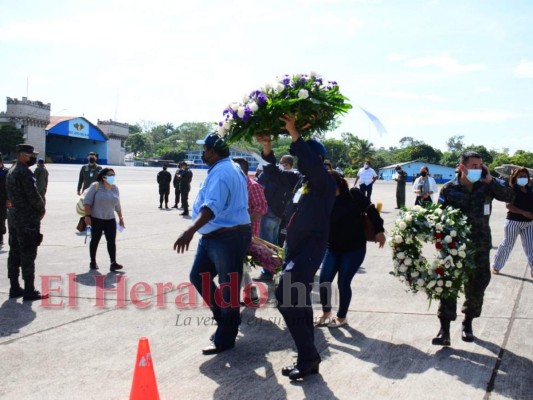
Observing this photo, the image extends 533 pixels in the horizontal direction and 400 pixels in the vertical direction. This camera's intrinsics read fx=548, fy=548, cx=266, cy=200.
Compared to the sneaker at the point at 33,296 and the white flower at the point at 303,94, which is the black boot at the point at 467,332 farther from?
the sneaker at the point at 33,296

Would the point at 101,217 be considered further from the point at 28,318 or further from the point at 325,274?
the point at 325,274

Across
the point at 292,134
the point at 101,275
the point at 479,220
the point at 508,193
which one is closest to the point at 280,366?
the point at 292,134

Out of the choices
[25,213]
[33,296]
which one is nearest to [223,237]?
[25,213]

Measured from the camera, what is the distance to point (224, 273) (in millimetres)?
4863

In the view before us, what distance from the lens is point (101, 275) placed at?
27.6ft

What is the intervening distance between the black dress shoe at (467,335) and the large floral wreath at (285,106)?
2.59 meters

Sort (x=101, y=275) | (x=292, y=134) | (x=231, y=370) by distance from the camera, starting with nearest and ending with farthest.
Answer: (x=292, y=134), (x=231, y=370), (x=101, y=275)

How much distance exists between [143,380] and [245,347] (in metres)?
1.62

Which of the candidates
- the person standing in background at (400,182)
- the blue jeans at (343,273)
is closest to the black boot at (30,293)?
the blue jeans at (343,273)

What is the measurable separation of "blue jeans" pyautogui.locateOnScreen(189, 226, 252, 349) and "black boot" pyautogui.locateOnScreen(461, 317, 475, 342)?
7.27ft

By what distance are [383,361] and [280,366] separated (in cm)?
91

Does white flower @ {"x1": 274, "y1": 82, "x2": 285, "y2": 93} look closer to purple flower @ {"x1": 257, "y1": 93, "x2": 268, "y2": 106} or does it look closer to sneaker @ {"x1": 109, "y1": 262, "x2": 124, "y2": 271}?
purple flower @ {"x1": 257, "y1": 93, "x2": 268, "y2": 106}

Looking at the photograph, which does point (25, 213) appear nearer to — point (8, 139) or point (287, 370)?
point (287, 370)

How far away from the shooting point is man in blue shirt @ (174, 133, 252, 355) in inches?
189
